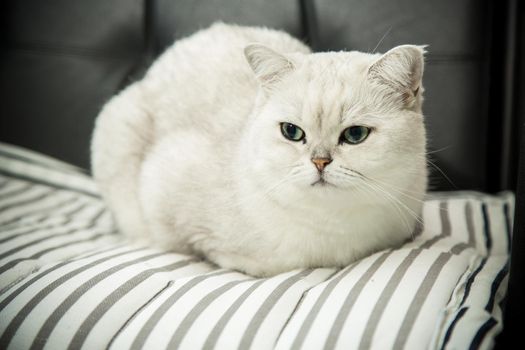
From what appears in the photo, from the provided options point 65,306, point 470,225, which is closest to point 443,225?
point 470,225

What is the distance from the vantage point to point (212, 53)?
4.43 feet

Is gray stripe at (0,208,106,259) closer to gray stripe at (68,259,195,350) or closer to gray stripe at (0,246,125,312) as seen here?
gray stripe at (0,246,125,312)

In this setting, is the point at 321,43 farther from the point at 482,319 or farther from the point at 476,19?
the point at 482,319

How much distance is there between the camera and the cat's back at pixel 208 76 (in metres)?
1.25

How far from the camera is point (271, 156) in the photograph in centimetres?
93

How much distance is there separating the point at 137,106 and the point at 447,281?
0.95 metres

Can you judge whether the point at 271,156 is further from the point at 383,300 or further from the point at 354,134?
the point at 383,300

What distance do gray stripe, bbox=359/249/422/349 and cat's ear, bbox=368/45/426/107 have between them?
1.00ft

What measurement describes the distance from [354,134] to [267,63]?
0.23m

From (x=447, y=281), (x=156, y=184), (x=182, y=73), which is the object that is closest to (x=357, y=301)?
(x=447, y=281)

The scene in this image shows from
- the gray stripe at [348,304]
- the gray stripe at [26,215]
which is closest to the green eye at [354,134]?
the gray stripe at [348,304]

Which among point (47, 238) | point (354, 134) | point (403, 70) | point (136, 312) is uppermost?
point (403, 70)

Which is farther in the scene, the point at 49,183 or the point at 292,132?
the point at 49,183

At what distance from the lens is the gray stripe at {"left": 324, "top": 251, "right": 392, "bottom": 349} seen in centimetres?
75
